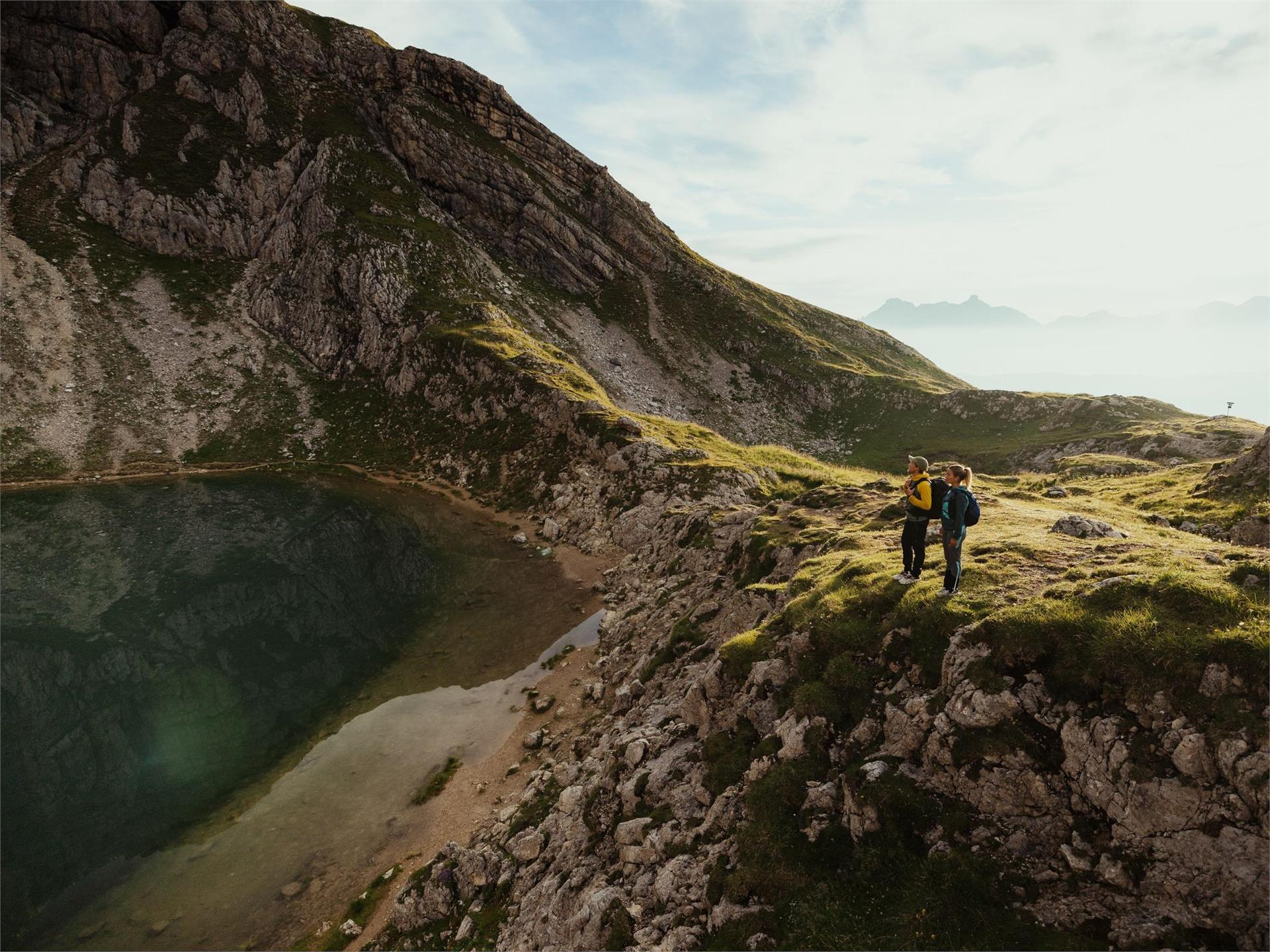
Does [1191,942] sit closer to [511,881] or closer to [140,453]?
[511,881]

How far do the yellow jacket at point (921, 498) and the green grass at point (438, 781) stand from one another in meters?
21.9

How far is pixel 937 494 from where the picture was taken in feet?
50.0

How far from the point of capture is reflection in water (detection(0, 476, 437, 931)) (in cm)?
2169

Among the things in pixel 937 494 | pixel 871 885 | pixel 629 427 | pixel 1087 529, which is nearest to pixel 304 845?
pixel 871 885

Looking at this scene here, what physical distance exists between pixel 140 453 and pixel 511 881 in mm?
76046

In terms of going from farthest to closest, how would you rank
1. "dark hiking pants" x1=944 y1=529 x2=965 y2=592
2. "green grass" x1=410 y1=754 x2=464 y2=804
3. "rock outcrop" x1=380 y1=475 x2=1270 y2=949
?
1. "green grass" x1=410 y1=754 x2=464 y2=804
2. "dark hiking pants" x1=944 y1=529 x2=965 y2=592
3. "rock outcrop" x1=380 y1=475 x2=1270 y2=949

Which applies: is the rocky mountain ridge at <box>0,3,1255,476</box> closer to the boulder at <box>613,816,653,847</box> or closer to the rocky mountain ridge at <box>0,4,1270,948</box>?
the rocky mountain ridge at <box>0,4,1270,948</box>

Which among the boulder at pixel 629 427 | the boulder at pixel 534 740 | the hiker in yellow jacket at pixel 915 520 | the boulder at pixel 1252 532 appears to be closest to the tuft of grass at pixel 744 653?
the hiker in yellow jacket at pixel 915 520

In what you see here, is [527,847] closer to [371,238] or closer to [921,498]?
[921,498]

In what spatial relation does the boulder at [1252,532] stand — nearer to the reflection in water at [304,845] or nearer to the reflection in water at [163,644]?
the reflection in water at [304,845]

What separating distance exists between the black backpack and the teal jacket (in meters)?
1.04

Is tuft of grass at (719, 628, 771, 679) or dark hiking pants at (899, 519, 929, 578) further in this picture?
tuft of grass at (719, 628, 771, 679)

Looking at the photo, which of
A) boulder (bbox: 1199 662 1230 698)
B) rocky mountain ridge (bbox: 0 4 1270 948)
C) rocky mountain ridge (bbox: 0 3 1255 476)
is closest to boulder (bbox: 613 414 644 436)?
rocky mountain ridge (bbox: 0 4 1270 948)

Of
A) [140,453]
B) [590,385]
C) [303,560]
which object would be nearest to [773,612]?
[303,560]
